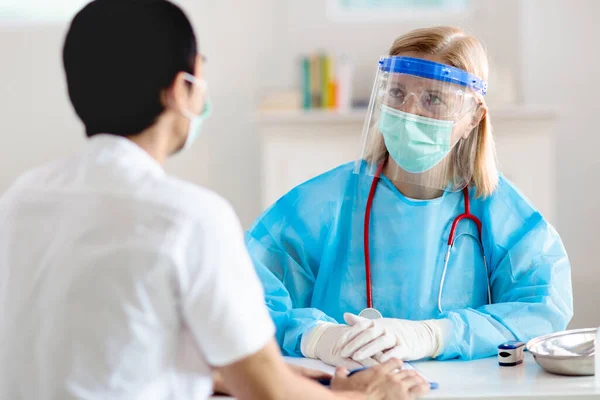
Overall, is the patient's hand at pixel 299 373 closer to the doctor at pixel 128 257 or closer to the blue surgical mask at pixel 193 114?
the doctor at pixel 128 257

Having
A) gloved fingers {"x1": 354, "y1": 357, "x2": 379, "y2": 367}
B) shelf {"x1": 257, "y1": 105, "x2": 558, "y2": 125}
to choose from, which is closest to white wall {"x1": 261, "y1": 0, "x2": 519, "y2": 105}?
shelf {"x1": 257, "y1": 105, "x2": 558, "y2": 125}

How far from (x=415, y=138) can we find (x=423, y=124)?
40 millimetres

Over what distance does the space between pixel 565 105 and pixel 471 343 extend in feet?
9.54

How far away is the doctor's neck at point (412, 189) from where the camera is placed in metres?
2.12

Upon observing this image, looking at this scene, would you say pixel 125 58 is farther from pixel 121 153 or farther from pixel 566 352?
pixel 566 352

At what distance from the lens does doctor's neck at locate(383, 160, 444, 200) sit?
2.12m

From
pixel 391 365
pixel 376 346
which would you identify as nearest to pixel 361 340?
pixel 376 346

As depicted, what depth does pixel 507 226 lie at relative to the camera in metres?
2.01

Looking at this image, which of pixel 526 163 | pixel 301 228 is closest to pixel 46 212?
pixel 301 228

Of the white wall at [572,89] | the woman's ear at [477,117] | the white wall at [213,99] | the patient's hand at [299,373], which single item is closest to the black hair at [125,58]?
the patient's hand at [299,373]

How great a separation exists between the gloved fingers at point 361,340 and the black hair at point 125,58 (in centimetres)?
A: 70

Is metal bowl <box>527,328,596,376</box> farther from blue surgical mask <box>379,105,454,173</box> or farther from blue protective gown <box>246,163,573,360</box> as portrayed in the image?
blue surgical mask <box>379,105,454,173</box>

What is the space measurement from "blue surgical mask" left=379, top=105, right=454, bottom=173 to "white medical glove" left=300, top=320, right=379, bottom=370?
493 millimetres

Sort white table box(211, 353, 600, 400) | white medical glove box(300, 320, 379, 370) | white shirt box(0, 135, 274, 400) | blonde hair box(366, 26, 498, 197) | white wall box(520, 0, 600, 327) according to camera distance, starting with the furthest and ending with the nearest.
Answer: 1. white wall box(520, 0, 600, 327)
2. blonde hair box(366, 26, 498, 197)
3. white medical glove box(300, 320, 379, 370)
4. white table box(211, 353, 600, 400)
5. white shirt box(0, 135, 274, 400)
